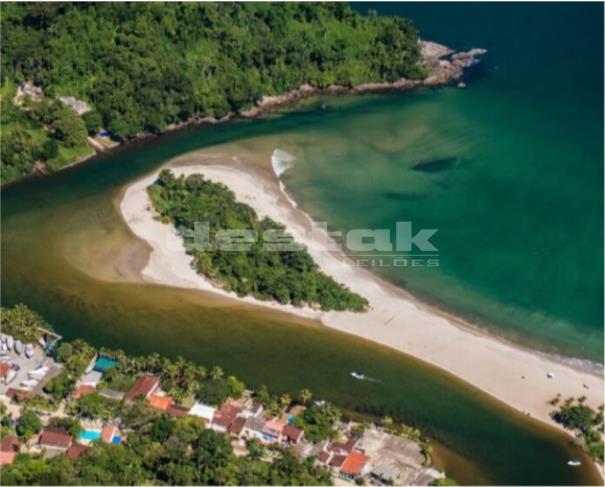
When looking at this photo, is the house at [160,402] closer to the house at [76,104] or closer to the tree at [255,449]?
the tree at [255,449]

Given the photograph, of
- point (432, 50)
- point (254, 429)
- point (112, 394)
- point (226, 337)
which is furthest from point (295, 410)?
point (432, 50)

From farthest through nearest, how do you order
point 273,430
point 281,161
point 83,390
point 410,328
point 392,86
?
point 392,86, point 281,161, point 410,328, point 83,390, point 273,430

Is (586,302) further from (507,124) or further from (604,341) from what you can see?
(507,124)

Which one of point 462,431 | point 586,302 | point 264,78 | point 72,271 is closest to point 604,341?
point 586,302

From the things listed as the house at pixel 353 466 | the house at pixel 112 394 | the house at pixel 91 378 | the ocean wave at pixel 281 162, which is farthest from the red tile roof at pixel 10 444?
the ocean wave at pixel 281 162

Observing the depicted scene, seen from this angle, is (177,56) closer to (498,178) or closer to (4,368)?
(498,178)
